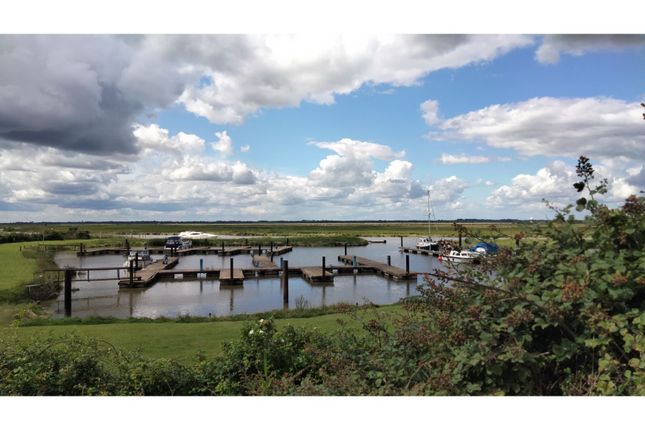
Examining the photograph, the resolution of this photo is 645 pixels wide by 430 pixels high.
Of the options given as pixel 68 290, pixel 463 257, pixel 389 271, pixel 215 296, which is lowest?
pixel 215 296

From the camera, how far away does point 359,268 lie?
106 ft

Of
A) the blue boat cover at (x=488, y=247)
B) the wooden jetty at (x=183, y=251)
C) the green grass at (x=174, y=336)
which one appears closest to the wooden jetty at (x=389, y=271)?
the wooden jetty at (x=183, y=251)

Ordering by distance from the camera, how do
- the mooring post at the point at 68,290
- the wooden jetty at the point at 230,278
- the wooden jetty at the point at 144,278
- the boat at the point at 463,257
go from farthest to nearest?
the wooden jetty at the point at 230,278 → the wooden jetty at the point at 144,278 → the mooring post at the point at 68,290 → the boat at the point at 463,257

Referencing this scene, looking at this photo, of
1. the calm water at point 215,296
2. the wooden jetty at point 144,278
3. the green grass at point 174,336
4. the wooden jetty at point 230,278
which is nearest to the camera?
the green grass at point 174,336

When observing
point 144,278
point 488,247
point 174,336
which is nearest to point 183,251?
point 144,278

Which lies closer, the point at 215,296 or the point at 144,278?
the point at 215,296

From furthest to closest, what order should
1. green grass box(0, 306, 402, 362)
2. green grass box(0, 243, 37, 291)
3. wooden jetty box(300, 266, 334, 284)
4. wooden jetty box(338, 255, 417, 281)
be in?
1. wooden jetty box(338, 255, 417, 281)
2. wooden jetty box(300, 266, 334, 284)
3. green grass box(0, 243, 37, 291)
4. green grass box(0, 306, 402, 362)

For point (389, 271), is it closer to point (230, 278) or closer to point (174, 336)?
point (230, 278)

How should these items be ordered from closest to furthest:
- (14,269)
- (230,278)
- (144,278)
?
1. (230,278)
2. (14,269)
3. (144,278)

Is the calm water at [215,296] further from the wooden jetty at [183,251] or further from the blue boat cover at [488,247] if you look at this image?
the wooden jetty at [183,251]

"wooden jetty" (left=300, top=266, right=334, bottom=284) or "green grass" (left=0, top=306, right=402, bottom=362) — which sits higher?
"green grass" (left=0, top=306, right=402, bottom=362)

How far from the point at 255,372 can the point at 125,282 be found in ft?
76.3

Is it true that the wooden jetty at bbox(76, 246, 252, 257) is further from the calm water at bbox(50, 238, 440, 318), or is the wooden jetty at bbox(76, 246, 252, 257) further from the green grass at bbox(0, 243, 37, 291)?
the calm water at bbox(50, 238, 440, 318)

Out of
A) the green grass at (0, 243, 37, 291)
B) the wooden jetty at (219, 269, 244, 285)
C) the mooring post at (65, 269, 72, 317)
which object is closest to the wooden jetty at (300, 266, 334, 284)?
the wooden jetty at (219, 269, 244, 285)
